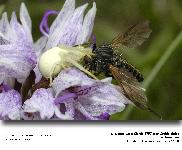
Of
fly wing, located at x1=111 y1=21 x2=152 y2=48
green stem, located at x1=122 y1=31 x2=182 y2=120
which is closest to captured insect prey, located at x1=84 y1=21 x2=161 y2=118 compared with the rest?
fly wing, located at x1=111 y1=21 x2=152 y2=48

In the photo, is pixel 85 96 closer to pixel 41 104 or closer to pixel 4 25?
pixel 41 104

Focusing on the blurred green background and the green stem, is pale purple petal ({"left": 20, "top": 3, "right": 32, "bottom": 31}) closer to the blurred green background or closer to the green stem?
the blurred green background

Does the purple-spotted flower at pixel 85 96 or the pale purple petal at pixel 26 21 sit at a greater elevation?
the pale purple petal at pixel 26 21

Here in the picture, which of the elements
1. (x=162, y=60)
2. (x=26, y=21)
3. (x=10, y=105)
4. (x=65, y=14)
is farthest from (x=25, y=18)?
(x=162, y=60)

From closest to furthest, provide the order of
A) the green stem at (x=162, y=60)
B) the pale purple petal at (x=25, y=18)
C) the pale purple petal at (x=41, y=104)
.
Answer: the pale purple petal at (x=41, y=104)
the pale purple petal at (x=25, y=18)
the green stem at (x=162, y=60)

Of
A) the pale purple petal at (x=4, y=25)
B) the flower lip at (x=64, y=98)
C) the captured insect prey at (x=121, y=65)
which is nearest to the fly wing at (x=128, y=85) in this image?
the captured insect prey at (x=121, y=65)

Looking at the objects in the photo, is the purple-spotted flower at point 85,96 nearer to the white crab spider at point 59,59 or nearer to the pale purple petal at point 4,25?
the white crab spider at point 59,59
